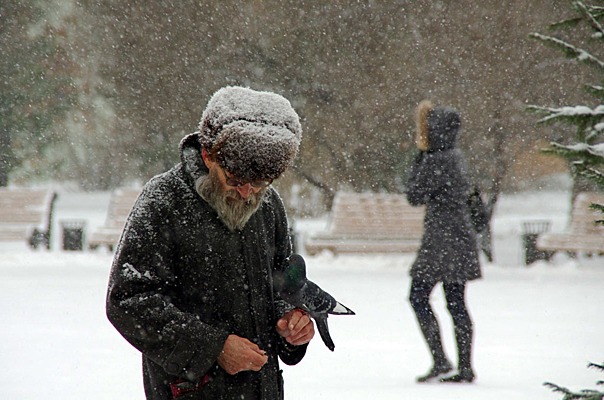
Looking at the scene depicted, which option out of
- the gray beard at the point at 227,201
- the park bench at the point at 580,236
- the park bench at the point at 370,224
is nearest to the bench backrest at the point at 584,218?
the park bench at the point at 580,236

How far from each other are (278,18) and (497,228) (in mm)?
13772

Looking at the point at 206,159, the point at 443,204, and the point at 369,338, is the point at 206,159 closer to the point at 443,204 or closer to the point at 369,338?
the point at 443,204

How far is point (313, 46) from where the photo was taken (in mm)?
16016

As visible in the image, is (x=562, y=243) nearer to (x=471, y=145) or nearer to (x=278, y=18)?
(x=471, y=145)

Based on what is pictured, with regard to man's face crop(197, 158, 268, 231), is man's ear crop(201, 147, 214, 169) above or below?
above

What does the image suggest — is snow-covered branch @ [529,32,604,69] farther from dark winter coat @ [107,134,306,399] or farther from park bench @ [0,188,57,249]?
park bench @ [0,188,57,249]

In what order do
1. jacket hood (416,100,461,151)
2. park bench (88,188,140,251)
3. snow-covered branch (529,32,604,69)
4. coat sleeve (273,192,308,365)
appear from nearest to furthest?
1. coat sleeve (273,192,308,365)
2. snow-covered branch (529,32,604,69)
3. jacket hood (416,100,461,151)
4. park bench (88,188,140,251)

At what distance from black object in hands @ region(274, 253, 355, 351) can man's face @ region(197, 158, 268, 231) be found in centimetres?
18

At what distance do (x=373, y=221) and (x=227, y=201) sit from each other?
40.7 ft

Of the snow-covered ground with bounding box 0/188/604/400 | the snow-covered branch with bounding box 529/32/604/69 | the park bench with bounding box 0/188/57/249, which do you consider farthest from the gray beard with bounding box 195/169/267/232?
the park bench with bounding box 0/188/57/249

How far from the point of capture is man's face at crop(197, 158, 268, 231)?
2285 millimetres

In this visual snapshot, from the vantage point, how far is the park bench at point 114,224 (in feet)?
46.8

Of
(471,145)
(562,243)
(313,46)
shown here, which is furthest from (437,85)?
(562,243)

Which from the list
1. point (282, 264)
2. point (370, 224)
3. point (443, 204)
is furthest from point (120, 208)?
Answer: point (282, 264)
